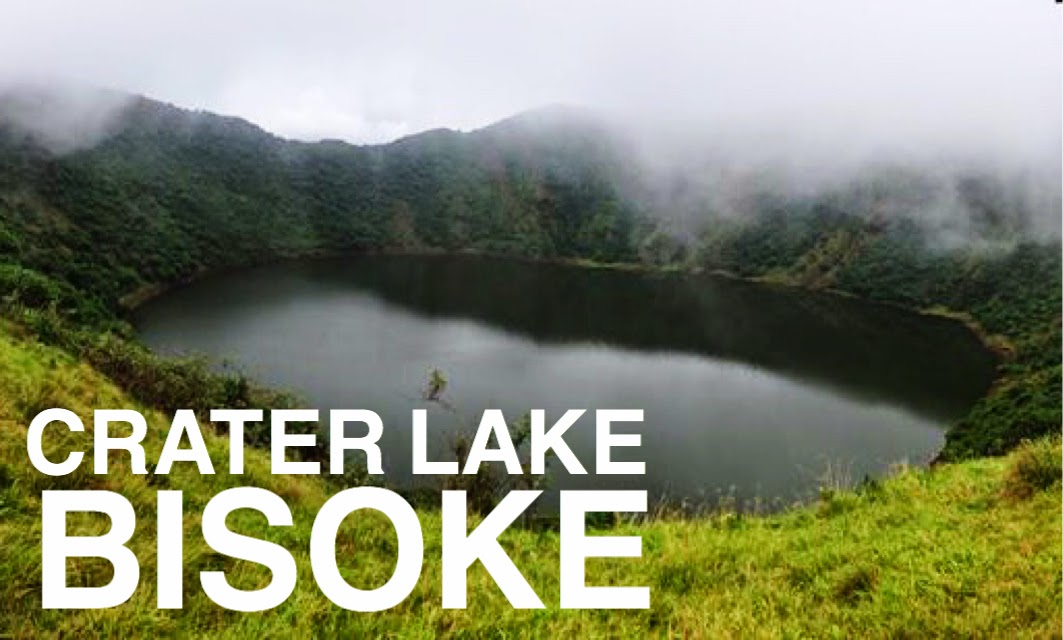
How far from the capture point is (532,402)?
217 feet

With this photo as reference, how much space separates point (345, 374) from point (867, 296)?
102864 mm

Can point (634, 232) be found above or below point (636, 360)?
above

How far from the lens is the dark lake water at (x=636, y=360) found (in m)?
55.1

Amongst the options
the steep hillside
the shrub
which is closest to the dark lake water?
the steep hillside

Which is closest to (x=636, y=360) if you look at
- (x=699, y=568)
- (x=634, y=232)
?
(x=699, y=568)

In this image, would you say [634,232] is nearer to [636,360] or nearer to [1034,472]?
[636,360]

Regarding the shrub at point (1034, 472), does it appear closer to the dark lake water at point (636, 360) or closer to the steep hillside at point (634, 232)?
the dark lake water at point (636, 360)

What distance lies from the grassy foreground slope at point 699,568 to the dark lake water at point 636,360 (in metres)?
22.7

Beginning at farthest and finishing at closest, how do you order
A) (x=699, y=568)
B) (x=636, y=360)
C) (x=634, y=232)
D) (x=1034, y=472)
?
1. (x=634, y=232)
2. (x=636, y=360)
3. (x=1034, y=472)
4. (x=699, y=568)

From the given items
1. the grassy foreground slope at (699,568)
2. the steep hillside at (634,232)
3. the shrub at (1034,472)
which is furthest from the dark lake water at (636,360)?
the grassy foreground slope at (699,568)

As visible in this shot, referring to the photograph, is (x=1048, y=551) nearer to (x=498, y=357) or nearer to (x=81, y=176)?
(x=498, y=357)

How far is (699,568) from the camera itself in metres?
7.27

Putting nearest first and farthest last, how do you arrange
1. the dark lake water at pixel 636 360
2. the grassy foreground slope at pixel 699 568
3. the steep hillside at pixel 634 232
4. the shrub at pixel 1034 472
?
Answer: the grassy foreground slope at pixel 699 568 < the shrub at pixel 1034 472 < the dark lake water at pixel 636 360 < the steep hillside at pixel 634 232

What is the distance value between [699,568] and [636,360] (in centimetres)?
8306
